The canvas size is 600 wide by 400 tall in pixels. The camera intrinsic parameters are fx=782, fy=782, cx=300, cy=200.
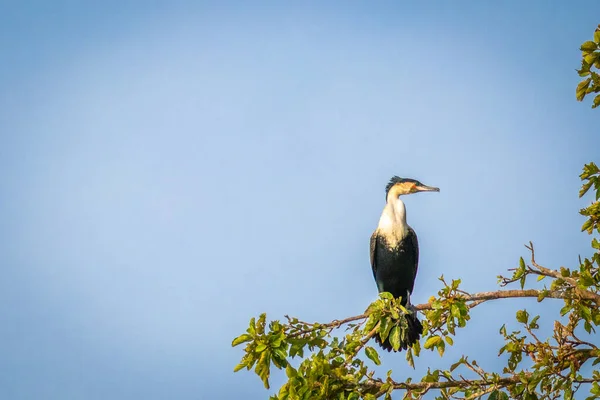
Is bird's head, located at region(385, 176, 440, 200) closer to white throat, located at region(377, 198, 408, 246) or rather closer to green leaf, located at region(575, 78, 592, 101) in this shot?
white throat, located at region(377, 198, 408, 246)

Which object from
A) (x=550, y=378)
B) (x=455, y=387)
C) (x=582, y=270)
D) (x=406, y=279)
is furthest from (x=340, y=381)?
(x=406, y=279)

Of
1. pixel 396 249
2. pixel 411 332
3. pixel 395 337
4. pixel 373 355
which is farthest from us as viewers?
pixel 396 249

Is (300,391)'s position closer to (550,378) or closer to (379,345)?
(550,378)

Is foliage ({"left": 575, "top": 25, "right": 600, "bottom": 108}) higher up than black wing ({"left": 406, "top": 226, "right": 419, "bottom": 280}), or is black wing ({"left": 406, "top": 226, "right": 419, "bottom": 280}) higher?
black wing ({"left": 406, "top": 226, "right": 419, "bottom": 280})

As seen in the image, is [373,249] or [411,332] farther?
[373,249]

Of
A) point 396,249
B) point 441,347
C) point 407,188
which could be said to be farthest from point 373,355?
point 407,188

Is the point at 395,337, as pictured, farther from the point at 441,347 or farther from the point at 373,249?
the point at 373,249

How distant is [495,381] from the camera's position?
455 cm

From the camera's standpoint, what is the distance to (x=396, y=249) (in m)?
7.43

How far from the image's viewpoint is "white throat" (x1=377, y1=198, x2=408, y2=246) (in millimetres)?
7492

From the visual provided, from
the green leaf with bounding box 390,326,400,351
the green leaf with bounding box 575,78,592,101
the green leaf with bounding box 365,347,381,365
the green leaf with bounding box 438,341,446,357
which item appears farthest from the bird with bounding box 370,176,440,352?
the green leaf with bounding box 575,78,592,101

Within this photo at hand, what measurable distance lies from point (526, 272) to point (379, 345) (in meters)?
2.07

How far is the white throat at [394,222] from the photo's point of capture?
749 centimetres

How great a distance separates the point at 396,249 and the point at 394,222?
0.88 ft
